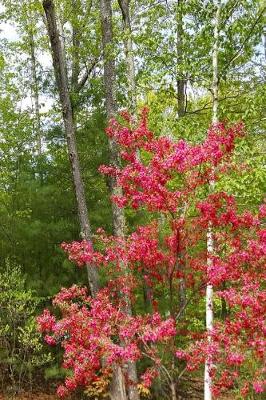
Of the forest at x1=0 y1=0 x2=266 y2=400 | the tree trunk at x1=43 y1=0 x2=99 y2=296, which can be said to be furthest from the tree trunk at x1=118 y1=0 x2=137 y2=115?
the tree trunk at x1=43 y1=0 x2=99 y2=296

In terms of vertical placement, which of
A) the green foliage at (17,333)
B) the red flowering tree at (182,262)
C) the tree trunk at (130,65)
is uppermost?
the tree trunk at (130,65)

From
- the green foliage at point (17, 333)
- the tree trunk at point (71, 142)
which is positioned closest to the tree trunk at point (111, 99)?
the tree trunk at point (71, 142)

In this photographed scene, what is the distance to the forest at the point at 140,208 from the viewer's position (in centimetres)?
602

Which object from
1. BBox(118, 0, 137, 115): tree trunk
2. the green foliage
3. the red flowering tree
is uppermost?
BBox(118, 0, 137, 115): tree trunk

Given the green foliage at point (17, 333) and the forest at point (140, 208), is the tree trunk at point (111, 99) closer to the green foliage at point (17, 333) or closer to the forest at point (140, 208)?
the forest at point (140, 208)

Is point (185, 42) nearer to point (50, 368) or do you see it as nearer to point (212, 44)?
point (212, 44)


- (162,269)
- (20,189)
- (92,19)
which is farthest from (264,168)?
(92,19)

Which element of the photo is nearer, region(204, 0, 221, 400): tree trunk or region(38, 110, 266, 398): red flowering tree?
region(38, 110, 266, 398): red flowering tree

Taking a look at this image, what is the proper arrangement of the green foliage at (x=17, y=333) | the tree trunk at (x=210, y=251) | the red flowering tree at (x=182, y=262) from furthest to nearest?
the green foliage at (x=17, y=333) → the tree trunk at (x=210, y=251) → the red flowering tree at (x=182, y=262)

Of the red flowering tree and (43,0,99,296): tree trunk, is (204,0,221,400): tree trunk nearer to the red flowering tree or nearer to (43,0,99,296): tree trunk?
the red flowering tree

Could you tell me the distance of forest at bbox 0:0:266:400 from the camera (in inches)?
237

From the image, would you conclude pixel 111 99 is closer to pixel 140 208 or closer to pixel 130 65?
pixel 130 65

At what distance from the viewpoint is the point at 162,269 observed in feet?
22.5

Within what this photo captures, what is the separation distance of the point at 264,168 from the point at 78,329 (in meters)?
3.56
